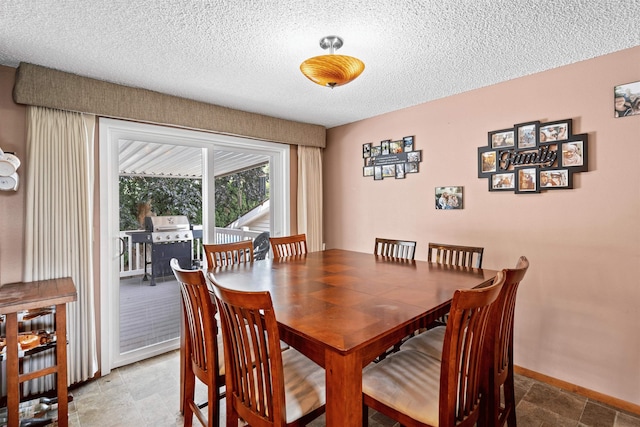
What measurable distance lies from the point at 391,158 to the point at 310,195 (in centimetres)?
117

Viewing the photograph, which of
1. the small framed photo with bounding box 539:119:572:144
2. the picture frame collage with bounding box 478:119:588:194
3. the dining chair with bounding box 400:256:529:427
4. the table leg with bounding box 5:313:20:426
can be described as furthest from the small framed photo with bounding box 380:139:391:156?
the table leg with bounding box 5:313:20:426

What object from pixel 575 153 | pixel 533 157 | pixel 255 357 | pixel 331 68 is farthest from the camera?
pixel 533 157

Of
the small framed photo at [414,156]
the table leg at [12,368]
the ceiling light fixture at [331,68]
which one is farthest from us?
the small framed photo at [414,156]

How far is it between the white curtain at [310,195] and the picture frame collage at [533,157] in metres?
2.03

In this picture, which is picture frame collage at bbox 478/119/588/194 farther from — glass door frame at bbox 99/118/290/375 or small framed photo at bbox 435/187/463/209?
glass door frame at bbox 99/118/290/375

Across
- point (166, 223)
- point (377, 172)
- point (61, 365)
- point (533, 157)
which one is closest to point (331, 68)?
point (533, 157)

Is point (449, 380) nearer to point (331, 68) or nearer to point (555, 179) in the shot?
point (331, 68)

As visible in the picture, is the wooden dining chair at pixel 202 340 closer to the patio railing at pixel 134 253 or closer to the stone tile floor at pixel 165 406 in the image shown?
the stone tile floor at pixel 165 406

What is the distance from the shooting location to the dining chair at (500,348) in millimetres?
1468

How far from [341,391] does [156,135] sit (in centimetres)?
281

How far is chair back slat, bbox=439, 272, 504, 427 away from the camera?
1134 mm

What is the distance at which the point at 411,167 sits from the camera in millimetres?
3402

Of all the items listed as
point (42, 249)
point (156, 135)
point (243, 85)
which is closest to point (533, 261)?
point (243, 85)

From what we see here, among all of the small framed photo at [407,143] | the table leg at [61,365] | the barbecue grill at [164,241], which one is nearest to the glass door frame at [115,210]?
the barbecue grill at [164,241]
